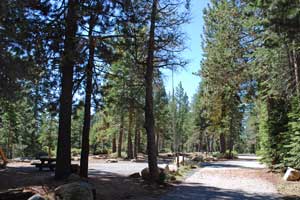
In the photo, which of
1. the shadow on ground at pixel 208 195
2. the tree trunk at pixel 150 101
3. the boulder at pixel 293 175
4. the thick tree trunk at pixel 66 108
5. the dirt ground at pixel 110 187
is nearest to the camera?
the dirt ground at pixel 110 187

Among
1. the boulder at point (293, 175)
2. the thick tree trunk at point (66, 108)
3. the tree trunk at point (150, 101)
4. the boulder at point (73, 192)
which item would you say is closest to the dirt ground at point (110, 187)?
the thick tree trunk at point (66, 108)

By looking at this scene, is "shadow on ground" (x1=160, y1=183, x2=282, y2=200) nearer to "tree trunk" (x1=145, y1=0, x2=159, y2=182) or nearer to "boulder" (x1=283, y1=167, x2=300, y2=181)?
"tree trunk" (x1=145, y1=0, x2=159, y2=182)

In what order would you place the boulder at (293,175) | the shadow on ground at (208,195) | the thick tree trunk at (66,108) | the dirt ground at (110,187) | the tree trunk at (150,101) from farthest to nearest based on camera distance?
the tree trunk at (150,101) → the boulder at (293,175) → the thick tree trunk at (66,108) → the shadow on ground at (208,195) → the dirt ground at (110,187)

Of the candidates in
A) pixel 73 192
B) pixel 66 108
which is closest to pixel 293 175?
pixel 66 108

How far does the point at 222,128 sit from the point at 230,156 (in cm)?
374

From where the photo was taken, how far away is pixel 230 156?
4419 centimetres

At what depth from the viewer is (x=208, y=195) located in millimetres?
12461

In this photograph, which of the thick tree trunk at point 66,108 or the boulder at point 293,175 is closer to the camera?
the thick tree trunk at point 66,108

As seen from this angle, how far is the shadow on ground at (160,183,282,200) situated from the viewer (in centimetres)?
1185

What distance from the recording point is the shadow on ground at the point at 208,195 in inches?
466

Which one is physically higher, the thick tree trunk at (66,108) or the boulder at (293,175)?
the thick tree trunk at (66,108)

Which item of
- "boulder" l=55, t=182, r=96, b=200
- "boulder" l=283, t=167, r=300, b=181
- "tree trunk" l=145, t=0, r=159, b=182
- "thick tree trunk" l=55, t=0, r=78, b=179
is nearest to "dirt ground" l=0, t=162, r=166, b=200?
"thick tree trunk" l=55, t=0, r=78, b=179

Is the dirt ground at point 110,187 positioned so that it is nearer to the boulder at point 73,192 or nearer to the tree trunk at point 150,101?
the boulder at point 73,192

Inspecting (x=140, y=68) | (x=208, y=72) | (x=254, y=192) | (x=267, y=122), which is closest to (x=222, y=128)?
(x=208, y=72)
